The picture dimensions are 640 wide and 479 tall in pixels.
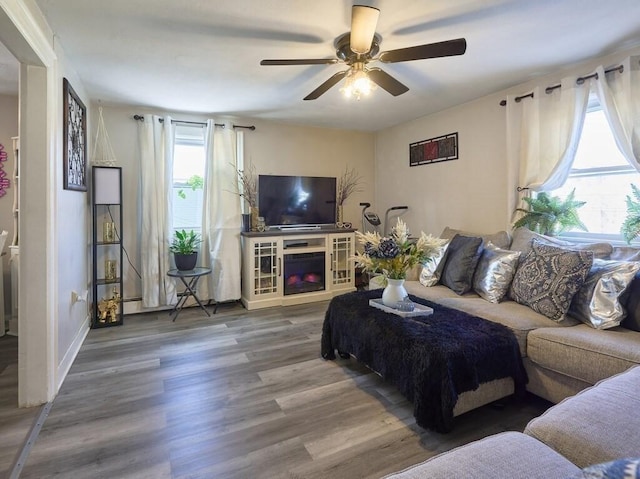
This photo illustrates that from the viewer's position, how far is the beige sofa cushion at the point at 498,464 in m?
0.80

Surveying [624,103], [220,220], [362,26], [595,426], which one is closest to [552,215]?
[624,103]

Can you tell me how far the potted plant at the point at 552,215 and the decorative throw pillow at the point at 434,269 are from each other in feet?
→ 2.50

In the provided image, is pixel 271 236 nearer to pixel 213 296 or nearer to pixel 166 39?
pixel 213 296

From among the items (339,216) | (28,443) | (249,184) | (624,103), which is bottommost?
(28,443)

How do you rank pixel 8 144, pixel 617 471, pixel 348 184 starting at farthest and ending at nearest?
pixel 348 184
pixel 8 144
pixel 617 471

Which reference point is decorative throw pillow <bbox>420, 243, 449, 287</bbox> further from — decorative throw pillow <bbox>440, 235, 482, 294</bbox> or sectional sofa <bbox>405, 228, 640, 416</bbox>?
sectional sofa <bbox>405, 228, 640, 416</bbox>

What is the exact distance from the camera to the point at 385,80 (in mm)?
2408

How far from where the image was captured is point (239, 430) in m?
1.84

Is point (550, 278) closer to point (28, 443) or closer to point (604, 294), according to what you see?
point (604, 294)

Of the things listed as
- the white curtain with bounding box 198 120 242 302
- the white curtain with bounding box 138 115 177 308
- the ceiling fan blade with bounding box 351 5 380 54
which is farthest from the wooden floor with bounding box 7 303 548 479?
the ceiling fan blade with bounding box 351 5 380 54

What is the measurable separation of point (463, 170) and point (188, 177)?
3.27 m

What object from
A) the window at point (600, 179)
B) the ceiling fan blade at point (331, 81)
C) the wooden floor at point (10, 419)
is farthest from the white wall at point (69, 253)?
the window at point (600, 179)

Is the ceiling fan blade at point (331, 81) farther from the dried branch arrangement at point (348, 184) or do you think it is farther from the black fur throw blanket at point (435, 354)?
the dried branch arrangement at point (348, 184)

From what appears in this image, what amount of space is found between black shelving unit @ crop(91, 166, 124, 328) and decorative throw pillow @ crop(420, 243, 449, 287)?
3.11m
